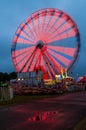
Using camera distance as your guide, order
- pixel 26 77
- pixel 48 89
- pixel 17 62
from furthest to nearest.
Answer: pixel 17 62 < pixel 26 77 < pixel 48 89

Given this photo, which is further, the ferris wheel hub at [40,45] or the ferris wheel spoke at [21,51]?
the ferris wheel spoke at [21,51]

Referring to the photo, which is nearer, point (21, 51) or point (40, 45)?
point (40, 45)

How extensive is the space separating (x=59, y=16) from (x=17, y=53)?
33.0ft

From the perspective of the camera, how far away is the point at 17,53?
67.6 m

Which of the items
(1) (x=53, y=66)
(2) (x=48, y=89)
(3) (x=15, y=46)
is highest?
(3) (x=15, y=46)

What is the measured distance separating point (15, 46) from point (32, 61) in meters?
5.69

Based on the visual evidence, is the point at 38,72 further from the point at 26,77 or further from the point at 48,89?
the point at 48,89

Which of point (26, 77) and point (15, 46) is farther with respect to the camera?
point (15, 46)

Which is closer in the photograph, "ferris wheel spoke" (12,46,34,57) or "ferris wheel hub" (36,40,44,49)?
"ferris wheel hub" (36,40,44,49)

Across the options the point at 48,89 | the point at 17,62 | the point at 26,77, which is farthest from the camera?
the point at 17,62

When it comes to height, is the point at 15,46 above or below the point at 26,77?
above

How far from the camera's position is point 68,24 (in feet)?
204

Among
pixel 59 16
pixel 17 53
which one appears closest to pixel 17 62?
pixel 17 53

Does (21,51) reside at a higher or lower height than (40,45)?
lower
